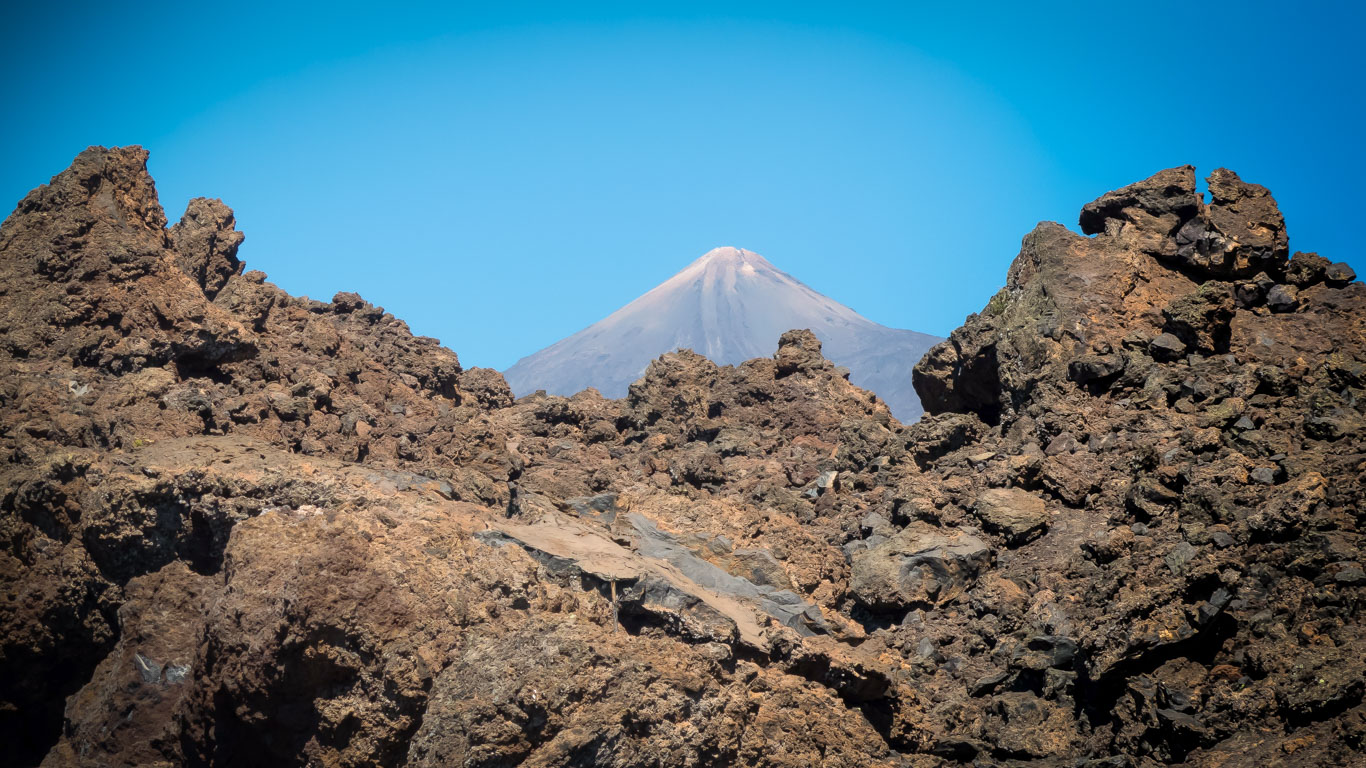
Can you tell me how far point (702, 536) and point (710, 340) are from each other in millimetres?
74532

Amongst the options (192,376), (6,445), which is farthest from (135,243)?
(6,445)

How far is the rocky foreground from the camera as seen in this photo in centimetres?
887

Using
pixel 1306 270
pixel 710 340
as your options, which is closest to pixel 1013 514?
pixel 1306 270

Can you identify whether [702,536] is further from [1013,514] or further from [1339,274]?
[1339,274]

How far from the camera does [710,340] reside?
8831cm

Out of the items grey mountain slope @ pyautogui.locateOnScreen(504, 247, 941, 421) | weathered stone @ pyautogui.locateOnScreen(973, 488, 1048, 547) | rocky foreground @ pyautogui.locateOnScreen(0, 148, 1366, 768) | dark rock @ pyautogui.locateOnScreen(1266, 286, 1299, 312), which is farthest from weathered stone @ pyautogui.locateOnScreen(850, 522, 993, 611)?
grey mountain slope @ pyautogui.locateOnScreen(504, 247, 941, 421)

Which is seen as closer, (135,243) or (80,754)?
(80,754)

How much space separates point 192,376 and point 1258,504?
13583mm

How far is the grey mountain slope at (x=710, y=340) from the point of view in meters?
82.8

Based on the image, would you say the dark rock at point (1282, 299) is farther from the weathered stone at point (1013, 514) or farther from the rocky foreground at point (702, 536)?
the weathered stone at point (1013, 514)

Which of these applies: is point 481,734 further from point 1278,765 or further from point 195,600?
point 1278,765

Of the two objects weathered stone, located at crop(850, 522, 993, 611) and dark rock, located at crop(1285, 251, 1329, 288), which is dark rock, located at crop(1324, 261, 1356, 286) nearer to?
dark rock, located at crop(1285, 251, 1329, 288)

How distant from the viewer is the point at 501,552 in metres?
10.2

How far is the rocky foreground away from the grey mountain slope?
5555cm
